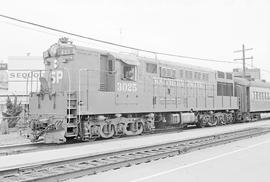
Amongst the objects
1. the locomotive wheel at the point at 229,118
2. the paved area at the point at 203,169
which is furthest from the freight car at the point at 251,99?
the paved area at the point at 203,169

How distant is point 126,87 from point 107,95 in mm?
1337

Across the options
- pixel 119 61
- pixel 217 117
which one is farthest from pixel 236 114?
A: pixel 119 61

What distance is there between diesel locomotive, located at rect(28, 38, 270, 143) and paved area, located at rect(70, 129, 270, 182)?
4.89 metres

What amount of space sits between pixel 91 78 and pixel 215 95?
10653mm

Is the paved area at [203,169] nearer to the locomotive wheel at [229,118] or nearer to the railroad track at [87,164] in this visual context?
the railroad track at [87,164]

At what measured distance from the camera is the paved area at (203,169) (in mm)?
6746

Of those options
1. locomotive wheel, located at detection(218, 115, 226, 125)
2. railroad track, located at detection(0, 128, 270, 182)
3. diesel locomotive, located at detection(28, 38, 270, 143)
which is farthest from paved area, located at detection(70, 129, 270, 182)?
locomotive wheel, located at detection(218, 115, 226, 125)

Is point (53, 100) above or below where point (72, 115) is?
above

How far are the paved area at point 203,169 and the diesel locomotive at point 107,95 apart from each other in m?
4.89

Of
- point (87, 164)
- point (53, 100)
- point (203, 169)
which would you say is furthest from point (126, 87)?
point (203, 169)

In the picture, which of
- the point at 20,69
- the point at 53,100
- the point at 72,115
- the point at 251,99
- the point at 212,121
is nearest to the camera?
the point at 72,115

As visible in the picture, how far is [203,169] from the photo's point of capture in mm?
7594

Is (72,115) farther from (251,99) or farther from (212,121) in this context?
(251,99)

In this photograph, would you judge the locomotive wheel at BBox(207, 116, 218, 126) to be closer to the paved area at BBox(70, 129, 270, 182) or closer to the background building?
the paved area at BBox(70, 129, 270, 182)
